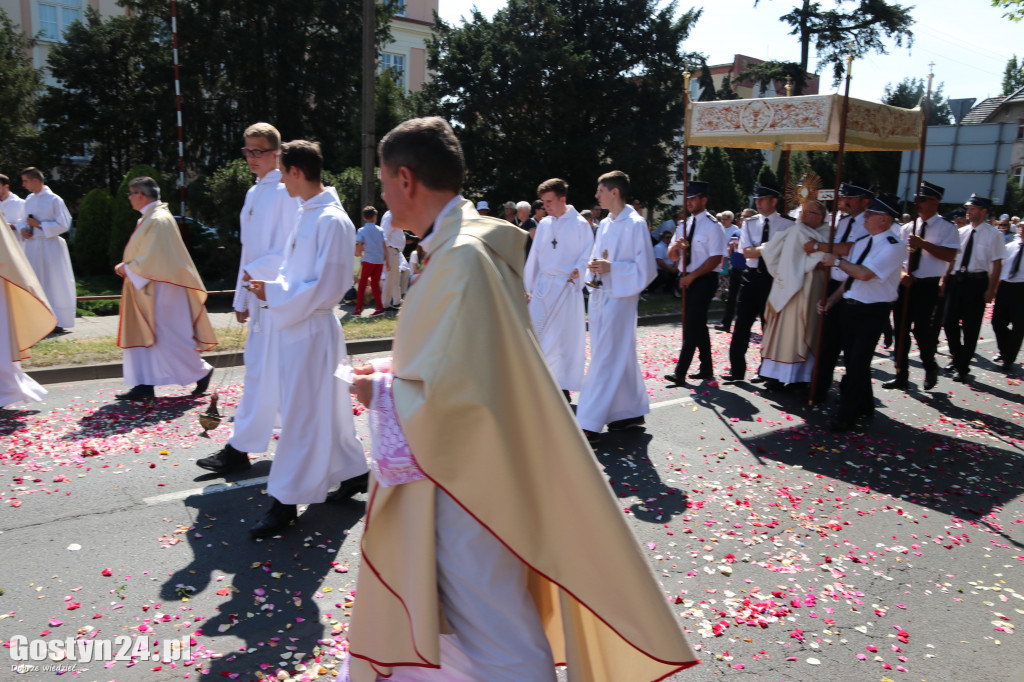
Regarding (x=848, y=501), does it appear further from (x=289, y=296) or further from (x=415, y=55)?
(x=415, y=55)

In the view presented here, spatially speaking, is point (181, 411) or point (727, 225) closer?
point (181, 411)

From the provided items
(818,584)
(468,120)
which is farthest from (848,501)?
(468,120)

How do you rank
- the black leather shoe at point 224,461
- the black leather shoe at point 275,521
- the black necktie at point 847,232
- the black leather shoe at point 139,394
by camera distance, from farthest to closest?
the black necktie at point 847,232, the black leather shoe at point 139,394, the black leather shoe at point 224,461, the black leather shoe at point 275,521

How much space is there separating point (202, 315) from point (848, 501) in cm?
611

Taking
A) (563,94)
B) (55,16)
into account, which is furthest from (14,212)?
(55,16)

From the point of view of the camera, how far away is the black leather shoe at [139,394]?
24.4 ft

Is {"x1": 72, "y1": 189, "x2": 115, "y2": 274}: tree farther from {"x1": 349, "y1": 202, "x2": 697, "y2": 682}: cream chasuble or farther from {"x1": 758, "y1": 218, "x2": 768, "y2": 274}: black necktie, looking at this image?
{"x1": 349, "y1": 202, "x2": 697, "y2": 682}: cream chasuble

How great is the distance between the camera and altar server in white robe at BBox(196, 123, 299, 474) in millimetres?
5039

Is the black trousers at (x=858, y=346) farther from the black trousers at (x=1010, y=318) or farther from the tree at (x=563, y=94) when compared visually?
the tree at (x=563, y=94)

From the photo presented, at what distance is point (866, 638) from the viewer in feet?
12.1

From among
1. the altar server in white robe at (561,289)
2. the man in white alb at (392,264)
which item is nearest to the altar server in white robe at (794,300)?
the altar server in white robe at (561,289)

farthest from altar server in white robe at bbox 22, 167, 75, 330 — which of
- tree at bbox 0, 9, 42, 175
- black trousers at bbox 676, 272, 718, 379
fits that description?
tree at bbox 0, 9, 42, 175

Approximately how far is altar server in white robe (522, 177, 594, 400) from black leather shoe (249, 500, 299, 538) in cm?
372

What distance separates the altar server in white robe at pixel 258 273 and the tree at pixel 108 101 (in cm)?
2020
